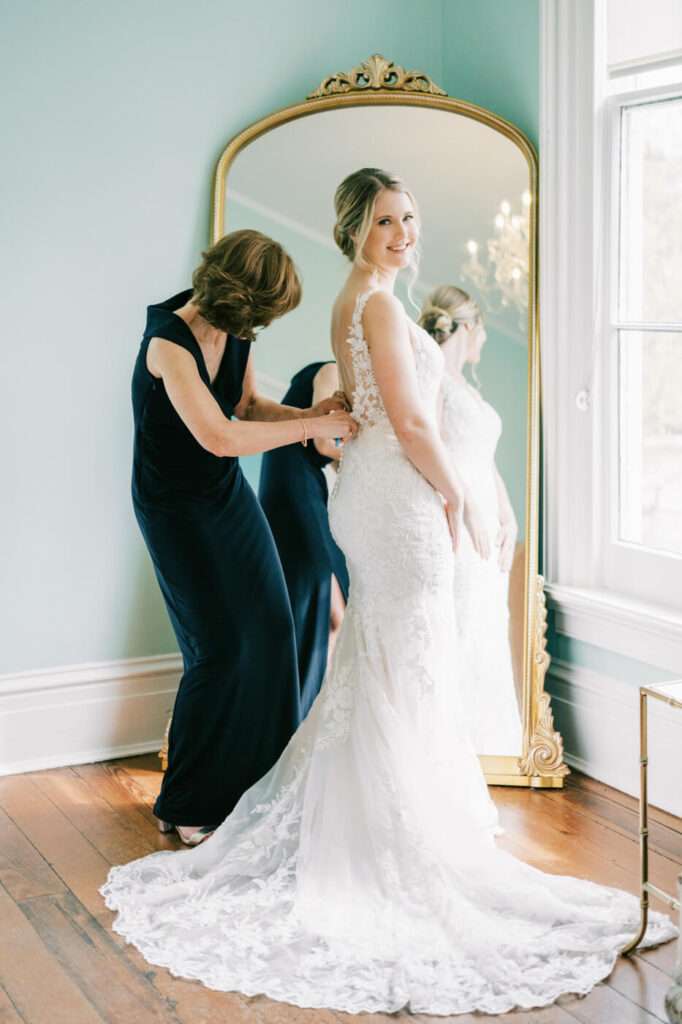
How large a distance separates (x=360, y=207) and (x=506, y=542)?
3.93 feet

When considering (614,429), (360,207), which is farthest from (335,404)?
(614,429)

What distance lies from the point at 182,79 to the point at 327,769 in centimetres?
226

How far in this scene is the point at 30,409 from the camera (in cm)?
339

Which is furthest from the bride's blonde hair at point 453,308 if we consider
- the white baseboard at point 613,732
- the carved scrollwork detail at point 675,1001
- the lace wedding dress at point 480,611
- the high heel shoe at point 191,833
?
the carved scrollwork detail at point 675,1001

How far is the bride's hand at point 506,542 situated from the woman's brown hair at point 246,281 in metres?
1.08

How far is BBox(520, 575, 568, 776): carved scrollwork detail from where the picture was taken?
330 centimetres

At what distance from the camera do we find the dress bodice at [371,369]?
2.62 metres

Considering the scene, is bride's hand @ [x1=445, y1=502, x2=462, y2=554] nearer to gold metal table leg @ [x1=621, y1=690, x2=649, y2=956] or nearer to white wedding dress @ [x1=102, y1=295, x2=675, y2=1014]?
white wedding dress @ [x1=102, y1=295, x2=675, y2=1014]

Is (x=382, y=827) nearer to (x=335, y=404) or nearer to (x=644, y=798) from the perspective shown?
(x=644, y=798)

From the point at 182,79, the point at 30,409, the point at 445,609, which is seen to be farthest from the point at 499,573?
the point at 182,79

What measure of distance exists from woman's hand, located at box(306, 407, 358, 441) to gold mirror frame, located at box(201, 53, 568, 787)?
90cm

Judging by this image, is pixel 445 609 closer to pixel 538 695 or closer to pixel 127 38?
pixel 538 695

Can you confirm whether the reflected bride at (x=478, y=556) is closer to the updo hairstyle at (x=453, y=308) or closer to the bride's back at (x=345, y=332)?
the updo hairstyle at (x=453, y=308)

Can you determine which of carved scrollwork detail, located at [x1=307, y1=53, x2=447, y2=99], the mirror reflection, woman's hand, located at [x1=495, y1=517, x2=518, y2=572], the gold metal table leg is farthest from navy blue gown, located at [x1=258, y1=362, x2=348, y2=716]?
the gold metal table leg
